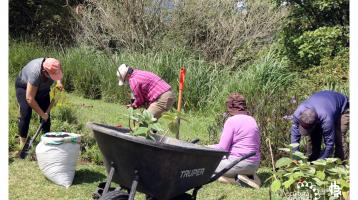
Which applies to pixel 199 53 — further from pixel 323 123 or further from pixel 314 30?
pixel 323 123

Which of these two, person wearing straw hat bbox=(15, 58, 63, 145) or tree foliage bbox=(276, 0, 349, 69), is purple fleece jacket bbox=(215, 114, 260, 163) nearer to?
person wearing straw hat bbox=(15, 58, 63, 145)

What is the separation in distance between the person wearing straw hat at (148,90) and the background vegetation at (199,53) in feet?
1.24

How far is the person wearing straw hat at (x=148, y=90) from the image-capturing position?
5.98m

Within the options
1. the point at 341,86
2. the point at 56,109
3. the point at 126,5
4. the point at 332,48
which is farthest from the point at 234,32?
the point at 56,109

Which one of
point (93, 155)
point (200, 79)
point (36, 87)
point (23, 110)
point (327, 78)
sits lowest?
point (93, 155)

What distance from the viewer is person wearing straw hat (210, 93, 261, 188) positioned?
535cm

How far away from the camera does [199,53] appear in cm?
1384

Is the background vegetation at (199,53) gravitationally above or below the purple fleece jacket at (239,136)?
above

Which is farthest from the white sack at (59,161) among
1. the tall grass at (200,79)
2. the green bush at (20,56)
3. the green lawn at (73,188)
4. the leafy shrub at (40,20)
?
the leafy shrub at (40,20)

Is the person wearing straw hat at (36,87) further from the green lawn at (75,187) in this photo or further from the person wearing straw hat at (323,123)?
the person wearing straw hat at (323,123)

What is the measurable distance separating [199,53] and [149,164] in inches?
416

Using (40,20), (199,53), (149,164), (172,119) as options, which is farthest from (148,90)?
(40,20)

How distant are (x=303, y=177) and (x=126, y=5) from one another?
11.2 metres
